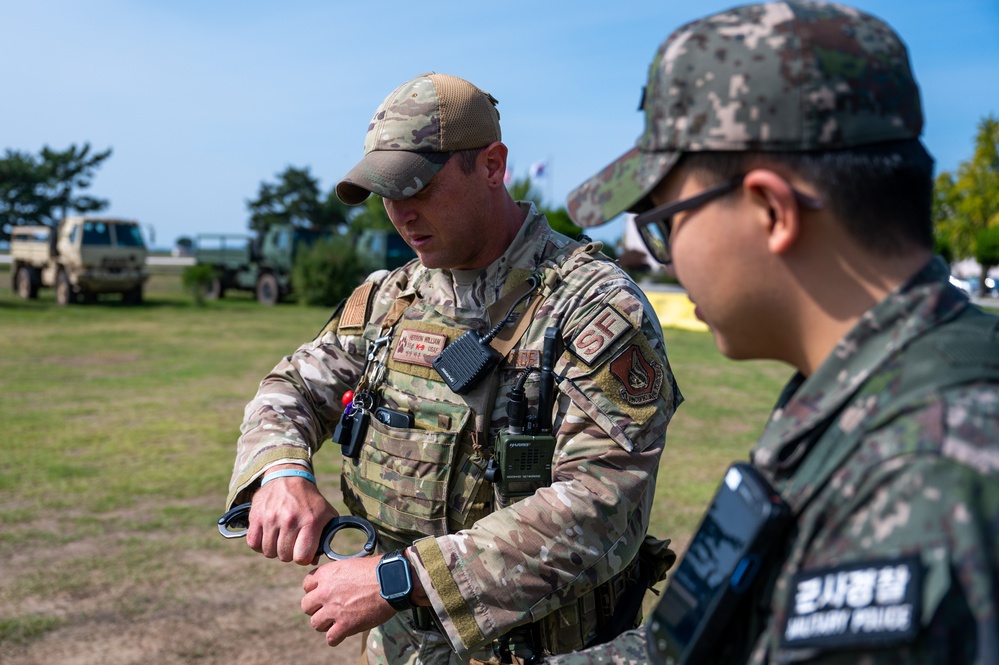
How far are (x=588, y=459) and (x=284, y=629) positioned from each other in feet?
9.24

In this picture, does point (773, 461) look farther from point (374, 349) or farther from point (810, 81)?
point (374, 349)

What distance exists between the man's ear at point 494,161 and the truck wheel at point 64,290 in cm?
2136

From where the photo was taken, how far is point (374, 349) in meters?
2.31

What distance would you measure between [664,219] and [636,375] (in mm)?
777

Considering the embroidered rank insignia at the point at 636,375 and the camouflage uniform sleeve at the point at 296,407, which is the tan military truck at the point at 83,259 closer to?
the camouflage uniform sleeve at the point at 296,407

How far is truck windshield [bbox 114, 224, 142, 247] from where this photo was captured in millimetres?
21234

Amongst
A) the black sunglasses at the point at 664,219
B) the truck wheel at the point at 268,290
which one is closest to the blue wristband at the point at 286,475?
the black sunglasses at the point at 664,219

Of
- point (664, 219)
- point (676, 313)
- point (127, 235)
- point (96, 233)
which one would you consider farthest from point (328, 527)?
point (127, 235)

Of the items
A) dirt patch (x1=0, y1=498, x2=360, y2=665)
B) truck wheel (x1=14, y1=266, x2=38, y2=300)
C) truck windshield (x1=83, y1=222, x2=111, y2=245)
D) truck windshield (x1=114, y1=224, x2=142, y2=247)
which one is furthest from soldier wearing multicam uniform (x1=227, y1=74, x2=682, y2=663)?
truck wheel (x1=14, y1=266, x2=38, y2=300)

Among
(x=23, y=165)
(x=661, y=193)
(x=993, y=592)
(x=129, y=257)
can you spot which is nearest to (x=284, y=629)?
(x=661, y=193)

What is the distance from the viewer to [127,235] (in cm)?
2144

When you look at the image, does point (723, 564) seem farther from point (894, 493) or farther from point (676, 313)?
point (676, 313)

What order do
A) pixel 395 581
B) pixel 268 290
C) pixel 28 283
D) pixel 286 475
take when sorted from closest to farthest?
pixel 395 581 < pixel 286 475 < pixel 28 283 < pixel 268 290

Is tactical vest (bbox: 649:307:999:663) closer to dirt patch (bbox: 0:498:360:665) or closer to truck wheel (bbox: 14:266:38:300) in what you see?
dirt patch (bbox: 0:498:360:665)
